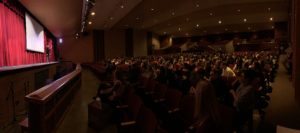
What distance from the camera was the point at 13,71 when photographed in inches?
204

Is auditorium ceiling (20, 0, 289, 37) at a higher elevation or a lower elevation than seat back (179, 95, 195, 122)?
higher

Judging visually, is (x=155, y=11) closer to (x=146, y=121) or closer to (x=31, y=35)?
(x=31, y=35)

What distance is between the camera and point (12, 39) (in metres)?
9.58

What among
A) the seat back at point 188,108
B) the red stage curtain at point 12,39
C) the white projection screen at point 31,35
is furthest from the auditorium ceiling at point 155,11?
the seat back at point 188,108

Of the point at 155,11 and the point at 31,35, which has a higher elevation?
the point at 155,11

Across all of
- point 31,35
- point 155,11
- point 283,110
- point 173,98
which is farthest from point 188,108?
point 155,11

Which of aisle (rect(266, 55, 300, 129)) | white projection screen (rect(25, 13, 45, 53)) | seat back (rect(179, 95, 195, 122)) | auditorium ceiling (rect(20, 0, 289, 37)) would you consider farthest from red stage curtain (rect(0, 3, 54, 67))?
aisle (rect(266, 55, 300, 129))

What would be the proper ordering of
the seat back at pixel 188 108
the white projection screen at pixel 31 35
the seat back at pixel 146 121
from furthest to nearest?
the white projection screen at pixel 31 35
the seat back at pixel 188 108
the seat back at pixel 146 121

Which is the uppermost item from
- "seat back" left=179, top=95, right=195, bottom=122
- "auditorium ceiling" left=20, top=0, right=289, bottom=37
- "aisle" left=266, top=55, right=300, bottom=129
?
"auditorium ceiling" left=20, top=0, right=289, bottom=37

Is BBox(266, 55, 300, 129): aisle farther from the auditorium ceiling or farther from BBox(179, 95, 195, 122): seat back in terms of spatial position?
the auditorium ceiling

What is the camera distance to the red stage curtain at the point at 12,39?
8523mm

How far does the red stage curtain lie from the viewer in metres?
8.52

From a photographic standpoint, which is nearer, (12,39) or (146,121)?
(146,121)

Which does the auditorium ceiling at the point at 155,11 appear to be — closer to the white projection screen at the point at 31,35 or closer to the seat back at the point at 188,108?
the white projection screen at the point at 31,35
